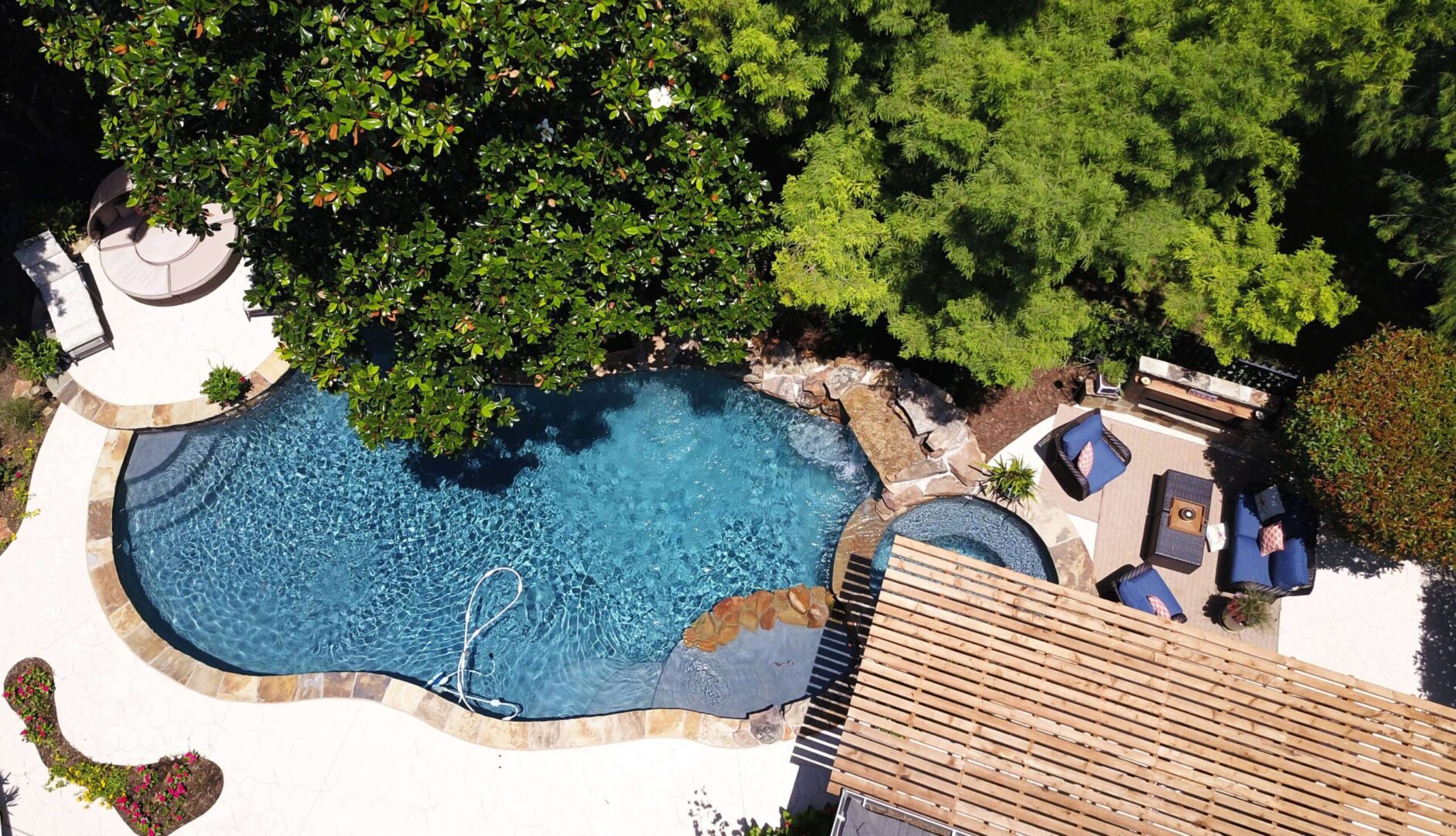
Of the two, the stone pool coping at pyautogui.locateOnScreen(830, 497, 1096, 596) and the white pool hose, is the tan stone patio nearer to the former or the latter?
Answer: the stone pool coping at pyautogui.locateOnScreen(830, 497, 1096, 596)

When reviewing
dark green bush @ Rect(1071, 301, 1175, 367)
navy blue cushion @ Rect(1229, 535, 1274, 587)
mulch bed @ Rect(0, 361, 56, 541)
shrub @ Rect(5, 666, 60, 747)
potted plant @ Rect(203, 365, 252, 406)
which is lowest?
shrub @ Rect(5, 666, 60, 747)

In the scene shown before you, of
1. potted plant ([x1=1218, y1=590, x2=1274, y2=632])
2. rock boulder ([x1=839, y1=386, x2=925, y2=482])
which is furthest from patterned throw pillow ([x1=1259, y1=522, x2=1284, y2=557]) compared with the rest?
rock boulder ([x1=839, y1=386, x2=925, y2=482])

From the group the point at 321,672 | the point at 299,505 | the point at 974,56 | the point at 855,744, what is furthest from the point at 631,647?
the point at 974,56

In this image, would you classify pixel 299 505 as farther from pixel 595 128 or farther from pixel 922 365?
pixel 922 365

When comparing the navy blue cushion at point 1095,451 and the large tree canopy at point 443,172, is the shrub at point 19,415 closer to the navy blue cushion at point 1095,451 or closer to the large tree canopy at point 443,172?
the large tree canopy at point 443,172

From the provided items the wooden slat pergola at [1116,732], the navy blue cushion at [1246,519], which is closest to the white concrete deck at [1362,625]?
the navy blue cushion at [1246,519]
